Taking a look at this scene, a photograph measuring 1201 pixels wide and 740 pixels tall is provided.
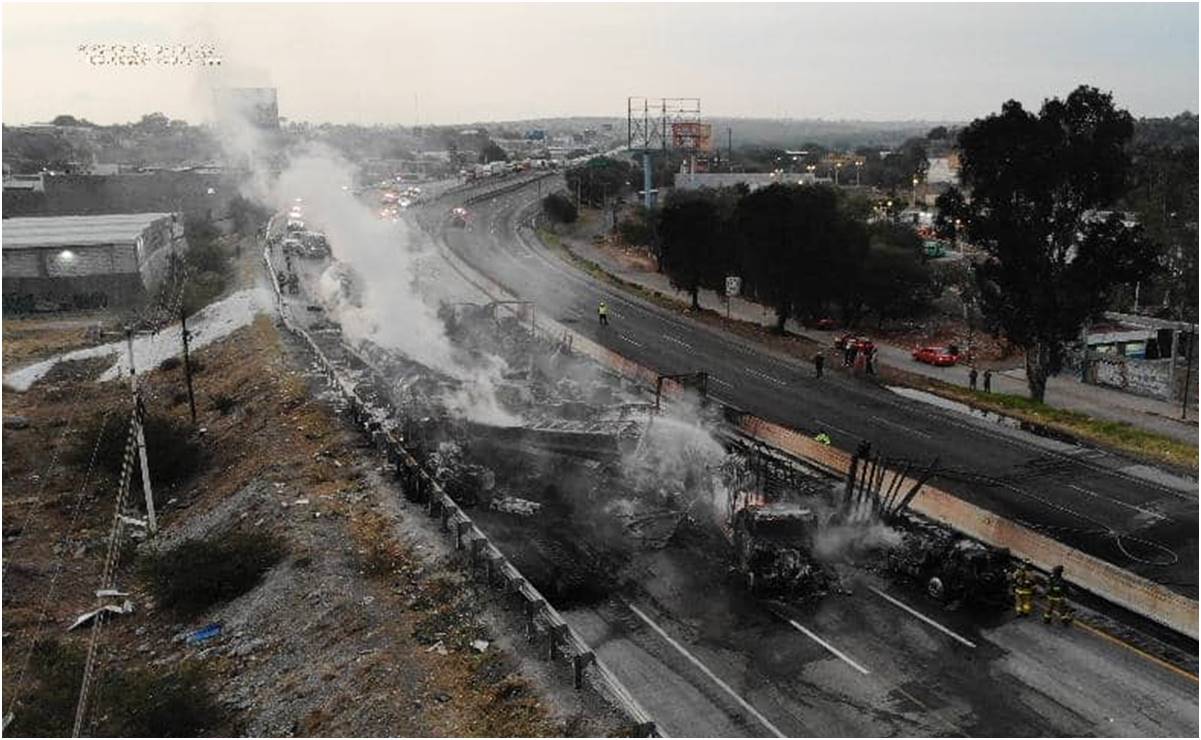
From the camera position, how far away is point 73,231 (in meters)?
65.8

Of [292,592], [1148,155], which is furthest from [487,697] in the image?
[1148,155]

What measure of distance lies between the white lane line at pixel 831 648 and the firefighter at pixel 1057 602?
4083 millimetres

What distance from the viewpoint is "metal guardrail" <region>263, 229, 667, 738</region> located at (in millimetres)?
13898

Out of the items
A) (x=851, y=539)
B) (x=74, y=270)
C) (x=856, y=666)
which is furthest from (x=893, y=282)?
(x=74, y=270)

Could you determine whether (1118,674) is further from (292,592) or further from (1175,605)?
(292,592)

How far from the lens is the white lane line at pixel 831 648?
15719 millimetres

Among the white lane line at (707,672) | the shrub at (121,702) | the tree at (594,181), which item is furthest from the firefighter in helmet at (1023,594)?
the tree at (594,181)

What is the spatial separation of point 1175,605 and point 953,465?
1041cm

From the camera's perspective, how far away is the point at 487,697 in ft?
47.9

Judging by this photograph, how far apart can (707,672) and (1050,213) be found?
2451 centimetres

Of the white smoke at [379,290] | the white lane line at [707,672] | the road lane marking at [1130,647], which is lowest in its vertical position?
the road lane marking at [1130,647]

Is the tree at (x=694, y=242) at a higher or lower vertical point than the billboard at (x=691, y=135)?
lower

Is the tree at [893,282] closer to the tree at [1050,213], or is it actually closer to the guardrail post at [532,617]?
the tree at [1050,213]

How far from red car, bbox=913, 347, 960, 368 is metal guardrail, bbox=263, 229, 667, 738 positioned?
A: 2485 cm
